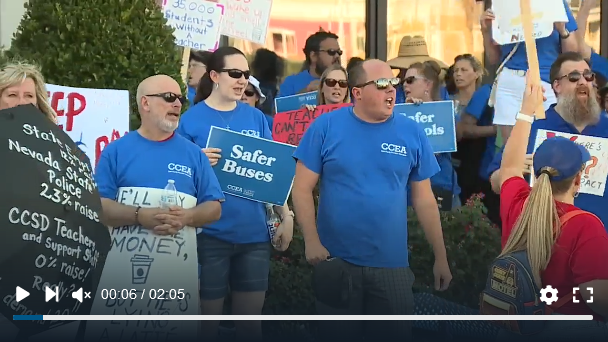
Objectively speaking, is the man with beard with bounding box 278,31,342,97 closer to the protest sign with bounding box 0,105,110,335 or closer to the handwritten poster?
the handwritten poster

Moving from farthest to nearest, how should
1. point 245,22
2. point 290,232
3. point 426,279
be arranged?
point 245,22 → point 426,279 → point 290,232

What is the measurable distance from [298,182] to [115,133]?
1.05 meters

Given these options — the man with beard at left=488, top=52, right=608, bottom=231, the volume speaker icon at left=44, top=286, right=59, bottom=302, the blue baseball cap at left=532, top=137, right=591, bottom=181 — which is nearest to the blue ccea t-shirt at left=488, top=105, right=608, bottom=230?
the man with beard at left=488, top=52, right=608, bottom=231

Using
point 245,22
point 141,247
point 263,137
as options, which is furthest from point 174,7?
point 141,247

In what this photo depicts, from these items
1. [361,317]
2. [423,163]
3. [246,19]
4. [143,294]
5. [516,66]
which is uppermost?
[246,19]

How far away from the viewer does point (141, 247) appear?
190 inches

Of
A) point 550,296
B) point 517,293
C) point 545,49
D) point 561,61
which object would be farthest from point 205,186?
point 545,49

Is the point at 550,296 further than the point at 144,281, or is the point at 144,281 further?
the point at 144,281

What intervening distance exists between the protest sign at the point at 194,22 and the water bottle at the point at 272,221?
1.47 meters

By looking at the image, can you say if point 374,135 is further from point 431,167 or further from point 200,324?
point 200,324

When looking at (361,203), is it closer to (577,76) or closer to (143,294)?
(143,294)

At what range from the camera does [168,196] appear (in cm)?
479

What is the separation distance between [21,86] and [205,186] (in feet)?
3.19

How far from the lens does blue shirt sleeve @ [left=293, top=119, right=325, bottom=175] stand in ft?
16.7
